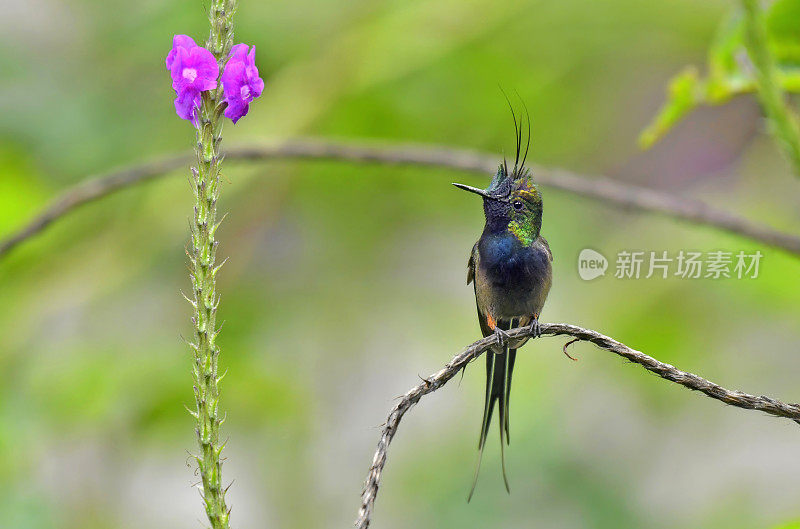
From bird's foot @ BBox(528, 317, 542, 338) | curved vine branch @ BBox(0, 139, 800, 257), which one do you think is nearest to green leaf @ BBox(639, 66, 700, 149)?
curved vine branch @ BBox(0, 139, 800, 257)

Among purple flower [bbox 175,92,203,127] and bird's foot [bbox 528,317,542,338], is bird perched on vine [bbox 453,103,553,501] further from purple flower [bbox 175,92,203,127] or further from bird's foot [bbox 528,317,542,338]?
purple flower [bbox 175,92,203,127]

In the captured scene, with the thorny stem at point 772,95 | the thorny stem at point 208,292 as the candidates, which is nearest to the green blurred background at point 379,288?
the thorny stem at point 772,95

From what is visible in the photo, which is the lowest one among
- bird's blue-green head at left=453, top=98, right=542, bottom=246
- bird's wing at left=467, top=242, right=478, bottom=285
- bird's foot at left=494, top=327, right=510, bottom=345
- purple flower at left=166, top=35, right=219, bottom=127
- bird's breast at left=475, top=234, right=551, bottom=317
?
bird's foot at left=494, top=327, right=510, bottom=345

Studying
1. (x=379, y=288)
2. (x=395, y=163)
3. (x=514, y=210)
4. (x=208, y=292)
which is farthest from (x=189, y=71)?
(x=379, y=288)

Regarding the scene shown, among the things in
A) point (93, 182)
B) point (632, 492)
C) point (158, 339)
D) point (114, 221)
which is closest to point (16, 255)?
point (114, 221)

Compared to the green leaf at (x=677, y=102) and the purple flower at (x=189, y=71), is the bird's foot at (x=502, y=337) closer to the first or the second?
the purple flower at (x=189, y=71)
